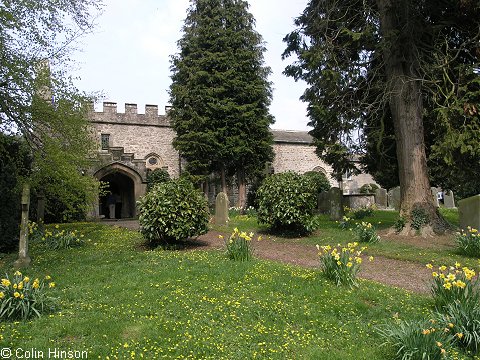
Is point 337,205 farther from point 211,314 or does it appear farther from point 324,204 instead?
point 211,314

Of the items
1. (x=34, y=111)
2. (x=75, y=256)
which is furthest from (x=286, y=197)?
(x=34, y=111)

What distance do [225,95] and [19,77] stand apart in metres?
15.7

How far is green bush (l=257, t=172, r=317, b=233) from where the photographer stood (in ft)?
40.0

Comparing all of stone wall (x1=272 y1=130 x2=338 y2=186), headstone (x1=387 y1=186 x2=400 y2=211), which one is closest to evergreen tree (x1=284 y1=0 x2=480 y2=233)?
headstone (x1=387 y1=186 x2=400 y2=211)

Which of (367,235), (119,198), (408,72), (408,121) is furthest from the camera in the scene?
(119,198)

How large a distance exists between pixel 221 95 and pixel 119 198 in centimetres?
1011

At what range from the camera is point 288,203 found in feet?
40.1

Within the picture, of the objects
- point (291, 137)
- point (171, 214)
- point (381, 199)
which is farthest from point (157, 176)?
point (171, 214)

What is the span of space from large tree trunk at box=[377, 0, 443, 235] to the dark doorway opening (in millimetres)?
17911

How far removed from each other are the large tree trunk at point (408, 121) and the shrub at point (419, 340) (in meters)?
8.18

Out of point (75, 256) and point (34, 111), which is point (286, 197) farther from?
point (34, 111)

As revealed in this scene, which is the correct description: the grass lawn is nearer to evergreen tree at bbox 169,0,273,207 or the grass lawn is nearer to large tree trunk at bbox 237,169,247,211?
evergreen tree at bbox 169,0,273,207

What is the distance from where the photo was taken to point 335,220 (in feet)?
54.3

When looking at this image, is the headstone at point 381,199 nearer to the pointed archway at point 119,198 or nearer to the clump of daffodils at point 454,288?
the pointed archway at point 119,198
